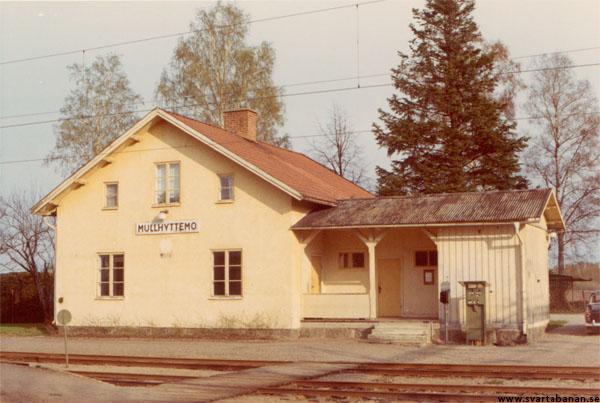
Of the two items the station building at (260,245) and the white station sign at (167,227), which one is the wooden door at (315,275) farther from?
the white station sign at (167,227)

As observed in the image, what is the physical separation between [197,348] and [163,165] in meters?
7.13

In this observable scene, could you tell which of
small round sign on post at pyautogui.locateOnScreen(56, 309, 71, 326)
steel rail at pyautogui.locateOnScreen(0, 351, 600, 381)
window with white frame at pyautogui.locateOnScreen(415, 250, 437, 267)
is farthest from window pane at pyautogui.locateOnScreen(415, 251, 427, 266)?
small round sign on post at pyautogui.locateOnScreen(56, 309, 71, 326)

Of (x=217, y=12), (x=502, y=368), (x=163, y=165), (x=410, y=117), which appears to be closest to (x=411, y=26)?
(x=410, y=117)

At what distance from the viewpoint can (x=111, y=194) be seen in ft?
86.5

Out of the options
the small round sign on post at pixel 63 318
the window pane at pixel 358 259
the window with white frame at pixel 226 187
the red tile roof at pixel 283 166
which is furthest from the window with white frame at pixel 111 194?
the small round sign on post at pixel 63 318

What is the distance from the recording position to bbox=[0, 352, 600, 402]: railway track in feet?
37.9

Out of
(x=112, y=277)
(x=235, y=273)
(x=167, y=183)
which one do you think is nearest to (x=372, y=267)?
(x=235, y=273)

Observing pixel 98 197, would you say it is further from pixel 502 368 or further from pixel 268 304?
pixel 502 368

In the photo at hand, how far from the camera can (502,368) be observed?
47.2 feet

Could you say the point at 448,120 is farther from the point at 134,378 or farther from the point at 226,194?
the point at 134,378

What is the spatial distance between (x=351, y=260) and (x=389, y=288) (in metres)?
1.52

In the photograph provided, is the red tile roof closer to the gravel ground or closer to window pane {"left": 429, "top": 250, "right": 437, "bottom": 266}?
window pane {"left": 429, "top": 250, "right": 437, "bottom": 266}

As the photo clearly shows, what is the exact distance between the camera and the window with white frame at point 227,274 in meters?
24.0

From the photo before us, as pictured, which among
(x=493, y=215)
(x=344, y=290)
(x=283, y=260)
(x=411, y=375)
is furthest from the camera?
(x=344, y=290)
